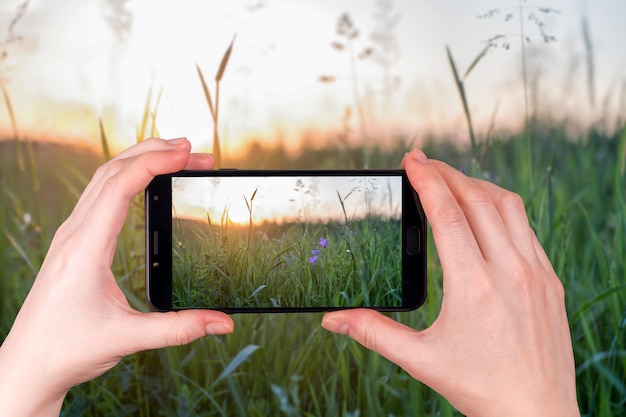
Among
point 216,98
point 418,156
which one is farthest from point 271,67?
point 418,156

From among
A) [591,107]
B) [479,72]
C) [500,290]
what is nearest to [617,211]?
[591,107]

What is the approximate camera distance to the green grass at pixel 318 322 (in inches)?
37.8

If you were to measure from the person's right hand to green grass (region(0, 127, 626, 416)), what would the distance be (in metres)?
0.36

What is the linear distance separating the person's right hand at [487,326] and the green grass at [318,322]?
1.17ft

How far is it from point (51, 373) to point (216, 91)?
58cm

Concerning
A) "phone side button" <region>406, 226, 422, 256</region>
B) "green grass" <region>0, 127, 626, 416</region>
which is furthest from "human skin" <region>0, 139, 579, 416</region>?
"green grass" <region>0, 127, 626, 416</region>

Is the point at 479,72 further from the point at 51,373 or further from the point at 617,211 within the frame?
the point at 51,373

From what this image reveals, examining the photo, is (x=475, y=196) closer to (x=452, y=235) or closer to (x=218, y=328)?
(x=452, y=235)

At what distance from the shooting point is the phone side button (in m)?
0.71

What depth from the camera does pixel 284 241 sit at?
29.0 inches

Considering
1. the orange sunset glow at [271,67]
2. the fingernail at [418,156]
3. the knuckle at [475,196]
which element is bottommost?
the knuckle at [475,196]

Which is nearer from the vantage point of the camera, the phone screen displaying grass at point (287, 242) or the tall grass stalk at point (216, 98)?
the phone screen displaying grass at point (287, 242)

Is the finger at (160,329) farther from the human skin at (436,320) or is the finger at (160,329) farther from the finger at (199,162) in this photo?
the finger at (199,162)

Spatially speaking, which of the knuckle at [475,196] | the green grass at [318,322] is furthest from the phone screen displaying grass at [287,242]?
the green grass at [318,322]
